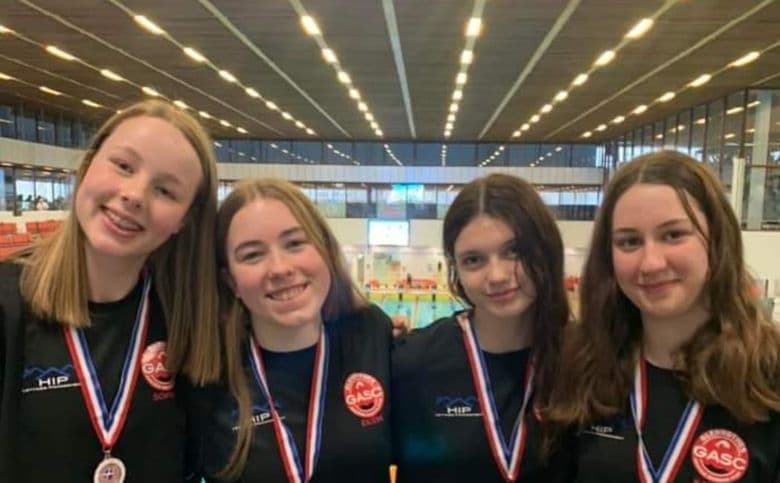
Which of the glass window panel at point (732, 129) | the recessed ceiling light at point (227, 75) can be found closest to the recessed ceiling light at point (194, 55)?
the recessed ceiling light at point (227, 75)

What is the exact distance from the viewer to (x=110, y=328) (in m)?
1.70

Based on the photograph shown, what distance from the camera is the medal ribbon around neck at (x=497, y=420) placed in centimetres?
177

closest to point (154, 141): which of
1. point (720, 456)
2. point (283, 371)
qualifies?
point (283, 371)

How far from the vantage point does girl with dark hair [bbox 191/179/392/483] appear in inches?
67.3

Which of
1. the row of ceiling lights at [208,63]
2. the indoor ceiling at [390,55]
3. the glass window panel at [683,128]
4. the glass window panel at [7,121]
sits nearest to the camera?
the indoor ceiling at [390,55]

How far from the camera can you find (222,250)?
187 cm

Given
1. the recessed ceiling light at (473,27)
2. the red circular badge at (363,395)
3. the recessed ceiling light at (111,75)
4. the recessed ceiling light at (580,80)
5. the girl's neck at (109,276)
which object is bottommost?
the red circular badge at (363,395)

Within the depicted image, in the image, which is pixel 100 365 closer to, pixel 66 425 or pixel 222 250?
pixel 66 425

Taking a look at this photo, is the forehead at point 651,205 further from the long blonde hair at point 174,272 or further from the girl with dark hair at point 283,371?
the long blonde hair at point 174,272

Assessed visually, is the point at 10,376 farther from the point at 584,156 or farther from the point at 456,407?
the point at 584,156

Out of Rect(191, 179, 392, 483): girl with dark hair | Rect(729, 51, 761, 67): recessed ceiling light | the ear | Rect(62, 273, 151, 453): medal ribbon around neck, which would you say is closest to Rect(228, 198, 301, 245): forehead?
Rect(191, 179, 392, 483): girl with dark hair

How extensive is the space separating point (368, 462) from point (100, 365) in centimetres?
77

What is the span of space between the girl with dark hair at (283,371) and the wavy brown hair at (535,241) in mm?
421

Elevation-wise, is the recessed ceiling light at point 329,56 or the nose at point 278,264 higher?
the recessed ceiling light at point 329,56
